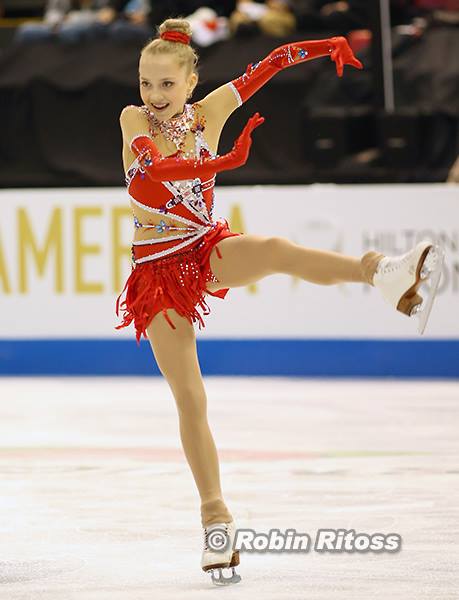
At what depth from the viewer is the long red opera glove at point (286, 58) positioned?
11.5 ft

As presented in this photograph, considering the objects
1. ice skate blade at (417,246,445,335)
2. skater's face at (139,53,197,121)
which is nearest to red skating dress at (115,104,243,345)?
skater's face at (139,53,197,121)

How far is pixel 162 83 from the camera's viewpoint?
3350mm

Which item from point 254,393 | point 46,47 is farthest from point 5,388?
point 46,47

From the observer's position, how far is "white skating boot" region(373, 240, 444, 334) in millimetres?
2961

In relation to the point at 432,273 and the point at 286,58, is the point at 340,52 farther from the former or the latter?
the point at 432,273

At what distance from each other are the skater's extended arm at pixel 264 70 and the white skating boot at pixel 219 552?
105 cm

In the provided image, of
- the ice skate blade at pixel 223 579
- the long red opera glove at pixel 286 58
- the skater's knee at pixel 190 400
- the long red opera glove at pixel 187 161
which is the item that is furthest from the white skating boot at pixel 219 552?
the long red opera glove at pixel 286 58

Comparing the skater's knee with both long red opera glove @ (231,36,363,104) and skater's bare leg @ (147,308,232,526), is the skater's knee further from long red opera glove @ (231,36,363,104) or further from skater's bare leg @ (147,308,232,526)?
long red opera glove @ (231,36,363,104)

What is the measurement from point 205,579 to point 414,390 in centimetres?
381

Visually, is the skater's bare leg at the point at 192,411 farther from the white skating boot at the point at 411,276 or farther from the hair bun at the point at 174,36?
the hair bun at the point at 174,36

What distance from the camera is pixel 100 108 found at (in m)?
8.52

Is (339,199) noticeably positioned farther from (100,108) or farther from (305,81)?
(100,108)

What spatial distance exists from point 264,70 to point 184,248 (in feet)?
1.72

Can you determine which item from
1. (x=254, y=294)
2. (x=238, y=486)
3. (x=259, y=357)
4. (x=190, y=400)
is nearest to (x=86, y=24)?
(x=254, y=294)
